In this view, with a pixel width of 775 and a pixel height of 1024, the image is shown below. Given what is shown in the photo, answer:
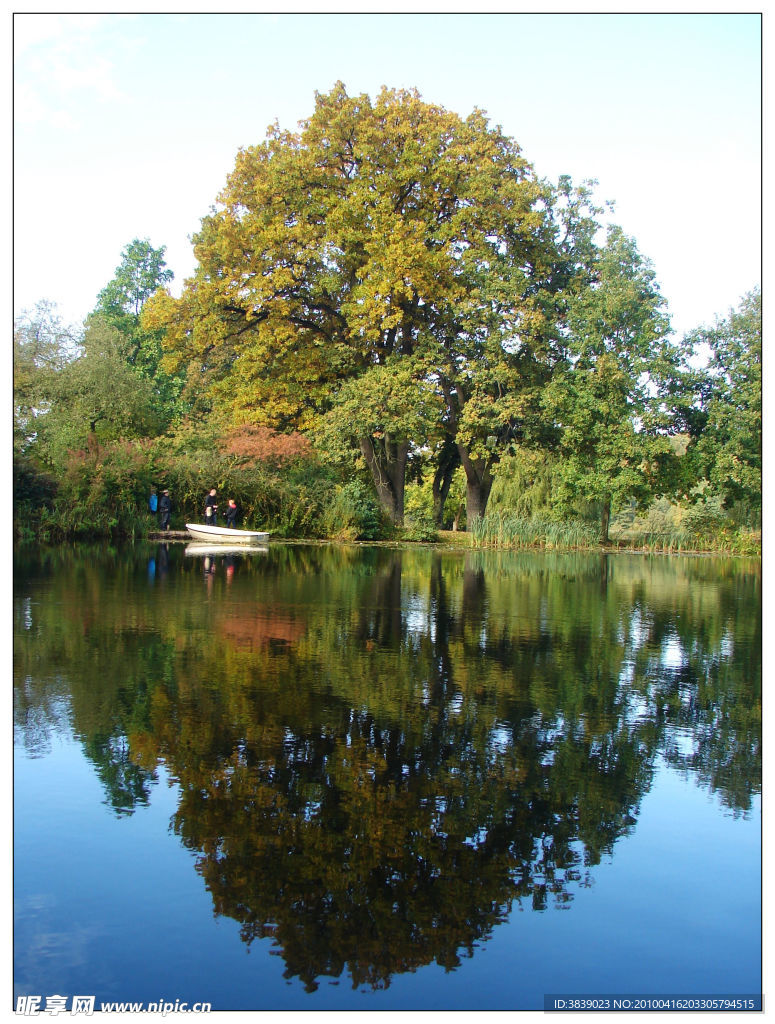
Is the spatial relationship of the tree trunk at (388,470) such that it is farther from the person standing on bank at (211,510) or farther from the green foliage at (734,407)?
the green foliage at (734,407)

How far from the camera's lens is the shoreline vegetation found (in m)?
32.8

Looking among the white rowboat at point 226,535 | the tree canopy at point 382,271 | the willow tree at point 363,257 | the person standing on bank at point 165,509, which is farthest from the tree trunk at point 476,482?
the person standing on bank at point 165,509

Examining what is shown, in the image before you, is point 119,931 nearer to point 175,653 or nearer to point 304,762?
point 304,762

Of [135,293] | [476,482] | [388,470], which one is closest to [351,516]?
[388,470]

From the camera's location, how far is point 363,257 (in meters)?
35.7

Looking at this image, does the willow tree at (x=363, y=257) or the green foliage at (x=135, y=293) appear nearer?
the willow tree at (x=363, y=257)

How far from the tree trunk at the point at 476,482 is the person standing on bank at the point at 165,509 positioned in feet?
38.4

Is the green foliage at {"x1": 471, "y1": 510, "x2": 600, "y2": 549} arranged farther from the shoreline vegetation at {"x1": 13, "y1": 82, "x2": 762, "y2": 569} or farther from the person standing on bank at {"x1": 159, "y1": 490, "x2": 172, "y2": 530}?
the person standing on bank at {"x1": 159, "y1": 490, "x2": 172, "y2": 530}

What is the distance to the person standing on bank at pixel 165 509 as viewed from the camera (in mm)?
31617

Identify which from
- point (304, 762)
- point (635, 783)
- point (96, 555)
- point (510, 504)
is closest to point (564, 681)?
point (635, 783)

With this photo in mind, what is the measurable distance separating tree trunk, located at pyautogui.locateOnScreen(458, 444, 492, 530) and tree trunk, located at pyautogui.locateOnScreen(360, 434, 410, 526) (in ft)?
8.22

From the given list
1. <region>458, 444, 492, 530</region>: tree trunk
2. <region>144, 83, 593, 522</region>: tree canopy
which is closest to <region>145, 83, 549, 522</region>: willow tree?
<region>144, 83, 593, 522</region>: tree canopy

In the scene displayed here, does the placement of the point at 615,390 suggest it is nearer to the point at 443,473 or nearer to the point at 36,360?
the point at 443,473
